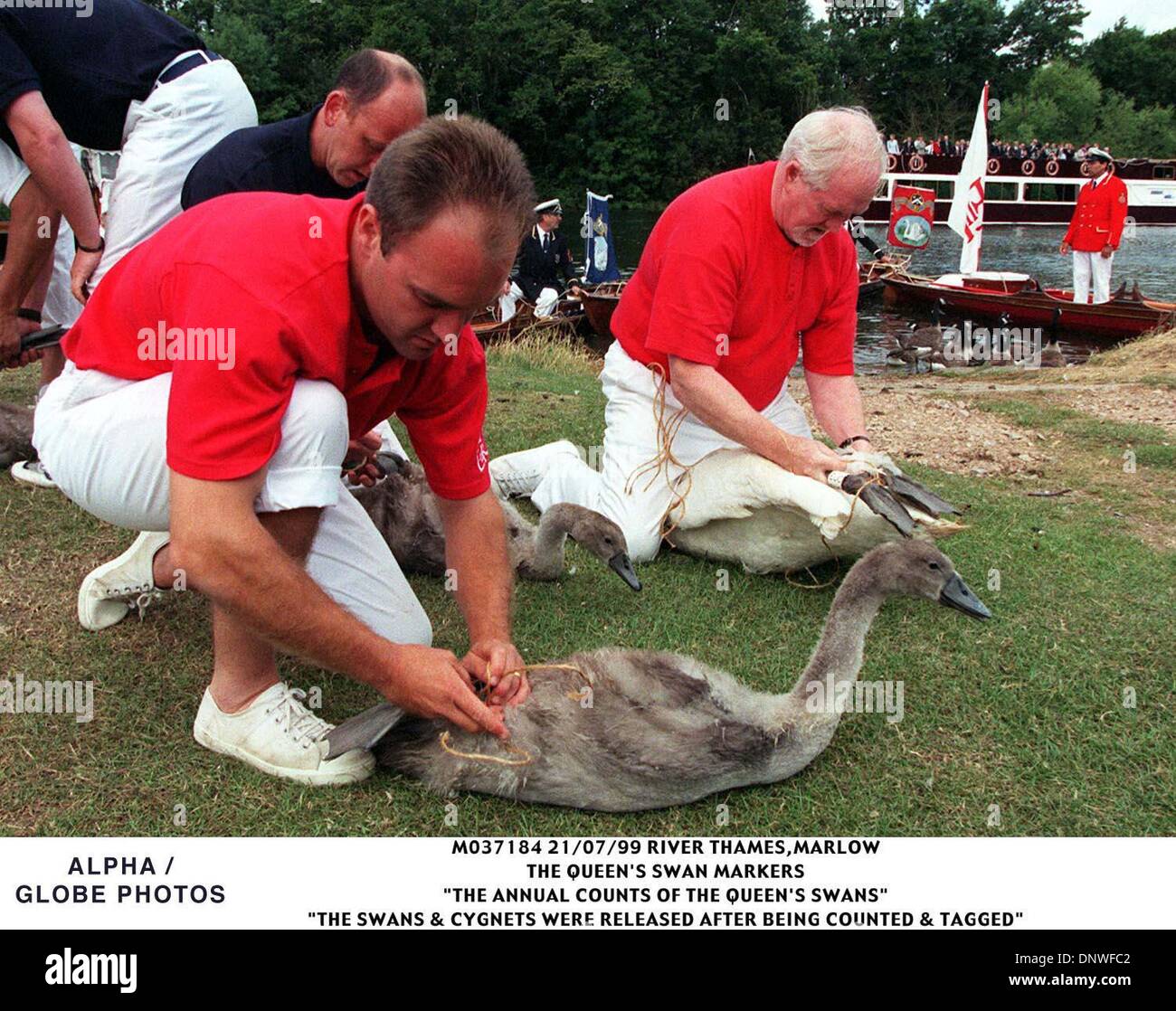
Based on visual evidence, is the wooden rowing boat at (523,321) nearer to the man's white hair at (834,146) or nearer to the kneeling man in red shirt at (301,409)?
the man's white hair at (834,146)

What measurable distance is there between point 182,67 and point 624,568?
3.40 m

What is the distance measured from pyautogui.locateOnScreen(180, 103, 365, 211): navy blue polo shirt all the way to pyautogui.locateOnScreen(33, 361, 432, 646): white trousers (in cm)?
152

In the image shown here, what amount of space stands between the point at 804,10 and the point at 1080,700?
3074 inches

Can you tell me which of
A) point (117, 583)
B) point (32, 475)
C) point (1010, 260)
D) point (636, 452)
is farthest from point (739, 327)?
point (1010, 260)

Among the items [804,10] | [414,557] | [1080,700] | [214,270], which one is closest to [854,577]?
[1080,700]

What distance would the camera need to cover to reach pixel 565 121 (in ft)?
201

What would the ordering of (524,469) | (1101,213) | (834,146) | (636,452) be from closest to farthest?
1. (834,146)
2. (636,452)
3. (524,469)
4. (1101,213)

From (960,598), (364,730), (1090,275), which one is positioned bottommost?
(364,730)

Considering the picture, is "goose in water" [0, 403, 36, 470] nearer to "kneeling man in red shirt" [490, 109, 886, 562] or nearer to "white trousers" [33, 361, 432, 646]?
"white trousers" [33, 361, 432, 646]

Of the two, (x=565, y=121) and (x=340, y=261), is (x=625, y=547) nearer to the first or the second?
(x=340, y=261)

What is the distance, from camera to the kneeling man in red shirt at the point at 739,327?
4.76 metres

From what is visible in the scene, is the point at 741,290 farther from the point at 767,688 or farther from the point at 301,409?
the point at 301,409

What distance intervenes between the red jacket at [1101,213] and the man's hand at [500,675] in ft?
62.7

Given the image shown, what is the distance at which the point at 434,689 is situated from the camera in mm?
2867
